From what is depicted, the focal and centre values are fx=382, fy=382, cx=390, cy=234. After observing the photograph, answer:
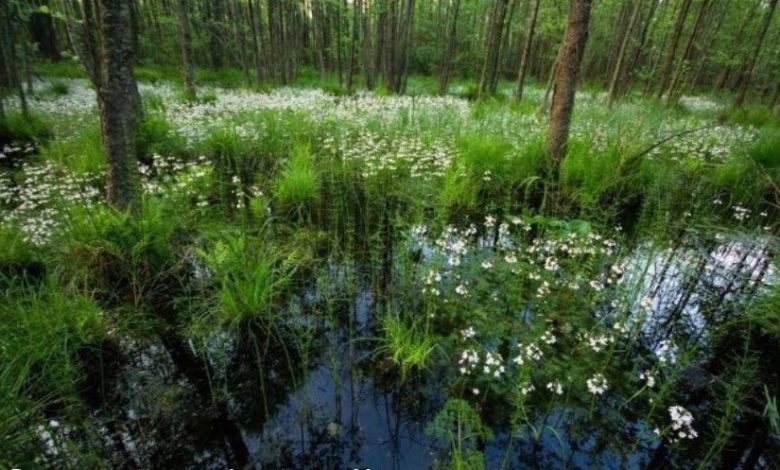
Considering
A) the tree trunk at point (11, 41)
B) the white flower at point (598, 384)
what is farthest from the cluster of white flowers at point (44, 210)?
the white flower at point (598, 384)

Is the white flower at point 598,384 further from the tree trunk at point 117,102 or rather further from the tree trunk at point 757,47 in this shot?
the tree trunk at point 757,47

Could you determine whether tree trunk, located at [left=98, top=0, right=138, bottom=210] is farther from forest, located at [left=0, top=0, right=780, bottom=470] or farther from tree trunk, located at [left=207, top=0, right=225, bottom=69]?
tree trunk, located at [left=207, top=0, right=225, bottom=69]

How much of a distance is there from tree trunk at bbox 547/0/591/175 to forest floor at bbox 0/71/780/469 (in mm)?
354

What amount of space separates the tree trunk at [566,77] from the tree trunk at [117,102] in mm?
5565

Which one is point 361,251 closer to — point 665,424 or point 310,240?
point 310,240

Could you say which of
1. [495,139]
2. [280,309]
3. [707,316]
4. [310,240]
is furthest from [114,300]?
[495,139]

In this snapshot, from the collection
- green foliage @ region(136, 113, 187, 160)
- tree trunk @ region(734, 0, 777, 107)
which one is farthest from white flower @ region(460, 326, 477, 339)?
tree trunk @ region(734, 0, 777, 107)

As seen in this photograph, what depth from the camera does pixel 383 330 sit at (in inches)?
135

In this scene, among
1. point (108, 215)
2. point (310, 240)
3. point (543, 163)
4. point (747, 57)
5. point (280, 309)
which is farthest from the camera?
point (747, 57)

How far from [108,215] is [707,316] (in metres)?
6.03

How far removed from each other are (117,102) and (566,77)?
595cm

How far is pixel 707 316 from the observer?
3699 millimetres

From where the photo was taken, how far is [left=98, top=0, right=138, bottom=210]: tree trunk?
3.60 metres

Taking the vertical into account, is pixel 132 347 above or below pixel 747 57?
below
